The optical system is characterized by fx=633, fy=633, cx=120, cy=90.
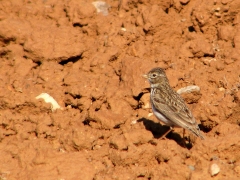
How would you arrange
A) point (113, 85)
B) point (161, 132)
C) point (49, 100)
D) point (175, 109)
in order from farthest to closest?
point (113, 85)
point (49, 100)
point (161, 132)
point (175, 109)

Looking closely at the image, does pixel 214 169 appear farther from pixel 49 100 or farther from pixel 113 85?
pixel 49 100

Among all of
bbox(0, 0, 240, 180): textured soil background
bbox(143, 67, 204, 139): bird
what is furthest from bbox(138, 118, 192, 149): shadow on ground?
bbox(143, 67, 204, 139): bird

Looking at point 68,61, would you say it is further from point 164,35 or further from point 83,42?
point 164,35

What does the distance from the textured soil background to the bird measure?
0.87 ft

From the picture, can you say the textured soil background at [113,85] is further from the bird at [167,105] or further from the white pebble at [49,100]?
the bird at [167,105]

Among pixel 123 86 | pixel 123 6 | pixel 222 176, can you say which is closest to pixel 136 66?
pixel 123 86

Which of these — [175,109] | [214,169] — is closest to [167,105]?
[175,109]

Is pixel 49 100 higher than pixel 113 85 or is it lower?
lower

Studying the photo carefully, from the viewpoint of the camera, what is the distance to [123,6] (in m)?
12.9

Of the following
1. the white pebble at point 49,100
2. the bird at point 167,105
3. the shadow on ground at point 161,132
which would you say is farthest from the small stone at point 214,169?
the white pebble at point 49,100

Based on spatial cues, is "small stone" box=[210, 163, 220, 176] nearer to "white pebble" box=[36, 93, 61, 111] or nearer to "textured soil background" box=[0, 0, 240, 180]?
"textured soil background" box=[0, 0, 240, 180]

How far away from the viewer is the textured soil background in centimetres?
958

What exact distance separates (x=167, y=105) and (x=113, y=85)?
4.12ft

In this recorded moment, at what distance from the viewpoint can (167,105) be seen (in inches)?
412
